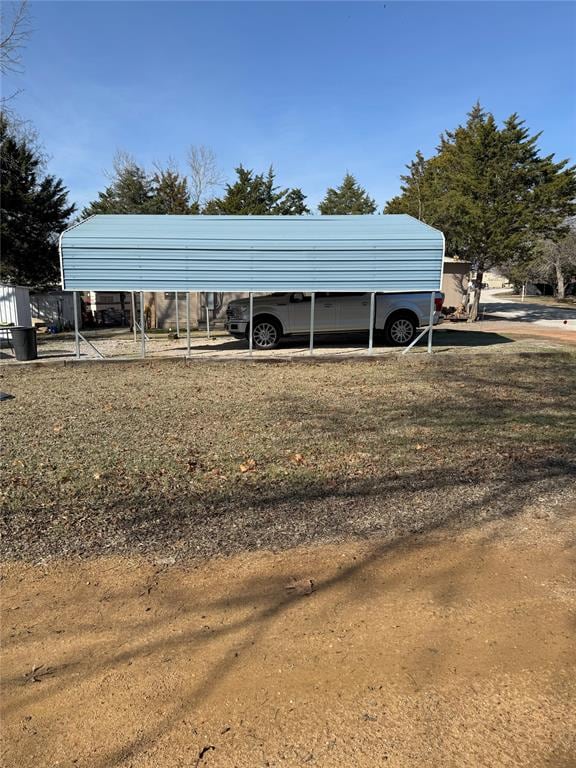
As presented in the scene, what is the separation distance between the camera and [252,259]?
1310 cm

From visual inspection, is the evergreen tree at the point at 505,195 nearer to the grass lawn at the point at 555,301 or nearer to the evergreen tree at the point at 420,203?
the evergreen tree at the point at 420,203

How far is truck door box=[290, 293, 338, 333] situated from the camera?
14328mm

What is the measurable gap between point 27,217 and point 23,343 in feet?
56.3

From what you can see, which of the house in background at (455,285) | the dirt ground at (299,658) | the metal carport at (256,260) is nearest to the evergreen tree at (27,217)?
the metal carport at (256,260)

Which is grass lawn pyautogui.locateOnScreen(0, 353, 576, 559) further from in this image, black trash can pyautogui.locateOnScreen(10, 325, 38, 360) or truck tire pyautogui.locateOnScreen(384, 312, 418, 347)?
truck tire pyautogui.locateOnScreen(384, 312, 418, 347)

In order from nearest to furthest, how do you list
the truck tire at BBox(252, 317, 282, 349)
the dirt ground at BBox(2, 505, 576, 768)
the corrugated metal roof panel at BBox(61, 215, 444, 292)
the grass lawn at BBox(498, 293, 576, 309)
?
1. the dirt ground at BBox(2, 505, 576, 768)
2. the corrugated metal roof panel at BBox(61, 215, 444, 292)
3. the truck tire at BBox(252, 317, 282, 349)
4. the grass lawn at BBox(498, 293, 576, 309)

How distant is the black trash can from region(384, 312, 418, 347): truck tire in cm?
915

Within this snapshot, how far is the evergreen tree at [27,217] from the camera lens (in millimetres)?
25875

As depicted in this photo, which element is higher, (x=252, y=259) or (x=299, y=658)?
(x=252, y=259)

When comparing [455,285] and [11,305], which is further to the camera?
[455,285]

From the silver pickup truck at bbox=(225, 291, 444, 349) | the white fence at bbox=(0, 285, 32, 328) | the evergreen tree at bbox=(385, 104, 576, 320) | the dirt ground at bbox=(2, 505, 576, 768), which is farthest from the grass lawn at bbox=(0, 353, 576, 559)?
the evergreen tree at bbox=(385, 104, 576, 320)

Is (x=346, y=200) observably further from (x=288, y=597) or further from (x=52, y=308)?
(x=288, y=597)

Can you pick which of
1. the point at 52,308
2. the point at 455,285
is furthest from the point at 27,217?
the point at 455,285

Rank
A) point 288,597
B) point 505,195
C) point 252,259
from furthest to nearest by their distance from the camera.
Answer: point 505,195 → point 252,259 → point 288,597
